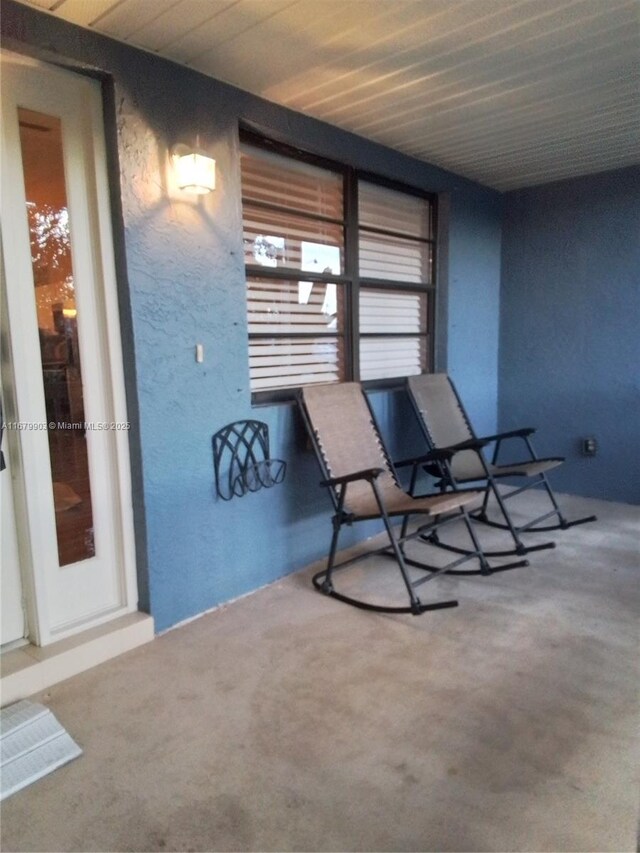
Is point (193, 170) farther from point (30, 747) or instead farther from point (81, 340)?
point (30, 747)

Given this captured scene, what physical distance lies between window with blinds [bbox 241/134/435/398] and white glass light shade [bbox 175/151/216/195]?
1.70 ft

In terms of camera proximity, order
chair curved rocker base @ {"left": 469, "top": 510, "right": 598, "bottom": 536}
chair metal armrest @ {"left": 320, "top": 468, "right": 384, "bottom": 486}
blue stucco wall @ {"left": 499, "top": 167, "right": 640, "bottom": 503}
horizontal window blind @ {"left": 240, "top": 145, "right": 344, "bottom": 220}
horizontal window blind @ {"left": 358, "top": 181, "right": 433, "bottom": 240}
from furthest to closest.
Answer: blue stucco wall @ {"left": 499, "top": 167, "right": 640, "bottom": 503} → horizontal window blind @ {"left": 358, "top": 181, "right": 433, "bottom": 240} → chair curved rocker base @ {"left": 469, "top": 510, "right": 598, "bottom": 536} → horizontal window blind @ {"left": 240, "top": 145, "right": 344, "bottom": 220} → chair metal armrest @ {"left": 320, "top": 468, "right": 384, "bottom": 486}

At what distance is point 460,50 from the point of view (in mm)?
2277

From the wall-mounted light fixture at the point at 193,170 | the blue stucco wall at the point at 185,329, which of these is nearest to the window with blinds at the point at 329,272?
the blue stucco wall at the point at 185,329

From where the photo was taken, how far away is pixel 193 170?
230cm

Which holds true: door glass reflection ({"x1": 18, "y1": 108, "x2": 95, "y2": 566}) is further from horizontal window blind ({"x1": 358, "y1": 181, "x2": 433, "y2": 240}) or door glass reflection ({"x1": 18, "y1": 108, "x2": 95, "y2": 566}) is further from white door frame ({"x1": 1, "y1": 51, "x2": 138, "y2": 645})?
horizontal window blind ({"x1": 358, "y1": 181, "x2": 433, "y2": 240})

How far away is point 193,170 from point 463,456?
244cm

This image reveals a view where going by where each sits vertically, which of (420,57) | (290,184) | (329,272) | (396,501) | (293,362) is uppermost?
(420,57)

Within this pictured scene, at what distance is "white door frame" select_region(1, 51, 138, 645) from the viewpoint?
2.01 metres

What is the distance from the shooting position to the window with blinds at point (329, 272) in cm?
296

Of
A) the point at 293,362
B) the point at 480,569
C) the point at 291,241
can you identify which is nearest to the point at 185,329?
the point at 293,362

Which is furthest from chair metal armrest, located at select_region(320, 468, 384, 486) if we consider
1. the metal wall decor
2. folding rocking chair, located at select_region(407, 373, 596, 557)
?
folding rocking chair, located at select_region(407, 373, 596, 557)

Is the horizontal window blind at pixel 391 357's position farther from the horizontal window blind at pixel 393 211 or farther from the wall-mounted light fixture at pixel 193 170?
the wall-mounted light fixture at pixel 193 170

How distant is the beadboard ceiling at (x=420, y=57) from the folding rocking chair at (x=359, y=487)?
147 centimetres
